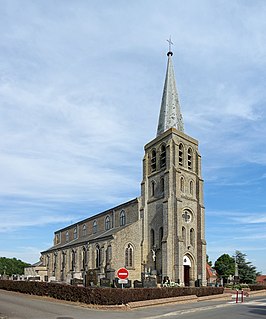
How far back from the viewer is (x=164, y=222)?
45875 mm

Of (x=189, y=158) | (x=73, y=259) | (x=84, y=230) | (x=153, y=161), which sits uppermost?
(x=189, y=158)

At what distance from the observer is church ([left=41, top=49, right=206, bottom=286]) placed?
4512 cm

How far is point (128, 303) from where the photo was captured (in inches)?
958

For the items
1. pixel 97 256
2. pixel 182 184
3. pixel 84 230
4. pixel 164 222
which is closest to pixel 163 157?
pixel 182 184

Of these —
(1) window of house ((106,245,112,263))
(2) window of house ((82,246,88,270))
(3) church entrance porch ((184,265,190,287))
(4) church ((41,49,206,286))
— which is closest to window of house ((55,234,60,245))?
(2) window of house ((82,246,88,270))

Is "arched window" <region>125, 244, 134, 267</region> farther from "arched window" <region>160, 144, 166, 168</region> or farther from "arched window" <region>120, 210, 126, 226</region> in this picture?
"arched window" <region>160, 144, 166, 168</region>

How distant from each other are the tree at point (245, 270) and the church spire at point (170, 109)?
31.4 m

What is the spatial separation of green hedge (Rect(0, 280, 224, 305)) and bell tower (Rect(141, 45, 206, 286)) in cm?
1084

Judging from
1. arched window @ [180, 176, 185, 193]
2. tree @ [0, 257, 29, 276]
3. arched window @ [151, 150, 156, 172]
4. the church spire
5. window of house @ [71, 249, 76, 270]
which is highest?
the church spire

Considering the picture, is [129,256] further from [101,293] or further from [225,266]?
[225,266]

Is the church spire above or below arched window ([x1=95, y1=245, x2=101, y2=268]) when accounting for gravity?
above

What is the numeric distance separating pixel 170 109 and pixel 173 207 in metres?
14.4

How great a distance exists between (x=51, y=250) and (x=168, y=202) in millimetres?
34550

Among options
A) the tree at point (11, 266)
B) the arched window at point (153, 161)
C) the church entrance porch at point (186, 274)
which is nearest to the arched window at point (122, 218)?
the arched window at point (153, 161)
